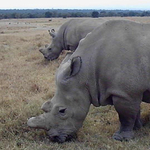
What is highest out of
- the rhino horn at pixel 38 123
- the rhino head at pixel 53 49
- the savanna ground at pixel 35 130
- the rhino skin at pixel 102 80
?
the rhino skin at pixel 102 80

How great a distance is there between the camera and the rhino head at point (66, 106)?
5.09 metres

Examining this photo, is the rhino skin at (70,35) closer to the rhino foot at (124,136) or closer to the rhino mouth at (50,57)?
the rhino mouth at (50,57)

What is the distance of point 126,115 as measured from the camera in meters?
5.24

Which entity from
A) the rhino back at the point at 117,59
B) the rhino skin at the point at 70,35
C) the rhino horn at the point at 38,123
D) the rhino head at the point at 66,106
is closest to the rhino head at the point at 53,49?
the rhino skin at the point at 70,35

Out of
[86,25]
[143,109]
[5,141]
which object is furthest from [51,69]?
[5,141]

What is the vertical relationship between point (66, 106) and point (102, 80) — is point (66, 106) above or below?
below

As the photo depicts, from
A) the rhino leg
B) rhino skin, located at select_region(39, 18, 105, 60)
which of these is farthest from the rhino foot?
rhino skin, located at select_region(39, 18, 105, 60)

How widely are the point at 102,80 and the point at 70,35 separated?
25.3 feet

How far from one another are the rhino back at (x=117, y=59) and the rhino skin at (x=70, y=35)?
21.4 ft

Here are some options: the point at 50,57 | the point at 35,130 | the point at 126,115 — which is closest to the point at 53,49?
the point at 50,57

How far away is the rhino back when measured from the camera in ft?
16.1

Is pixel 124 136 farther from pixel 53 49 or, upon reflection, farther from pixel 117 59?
pixel 53 49

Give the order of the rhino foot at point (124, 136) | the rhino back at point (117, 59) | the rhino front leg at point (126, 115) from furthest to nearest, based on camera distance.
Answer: the rhino foot at point (124, 136), the rhino front leg at point (126, 115), the rhino back at point (117, 59)

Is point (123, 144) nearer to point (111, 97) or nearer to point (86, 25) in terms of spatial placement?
point (111, 97)
